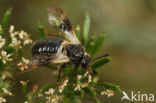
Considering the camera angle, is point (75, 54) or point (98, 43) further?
point (98, 43)

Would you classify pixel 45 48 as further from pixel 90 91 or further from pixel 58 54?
pixel 90 91

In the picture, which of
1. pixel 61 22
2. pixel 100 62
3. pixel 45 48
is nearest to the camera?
pixel 45 48

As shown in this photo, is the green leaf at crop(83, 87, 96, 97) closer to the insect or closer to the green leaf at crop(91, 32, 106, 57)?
the insect

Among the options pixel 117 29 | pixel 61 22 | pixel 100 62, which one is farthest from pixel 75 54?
pixel 117 29

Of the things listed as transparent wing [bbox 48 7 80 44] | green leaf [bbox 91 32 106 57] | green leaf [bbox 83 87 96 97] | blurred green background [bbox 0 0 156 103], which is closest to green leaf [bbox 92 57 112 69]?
green leaf [bbox 91 32 106 57]

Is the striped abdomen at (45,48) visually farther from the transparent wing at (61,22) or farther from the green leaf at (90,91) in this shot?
the green leaf at (90,91)
